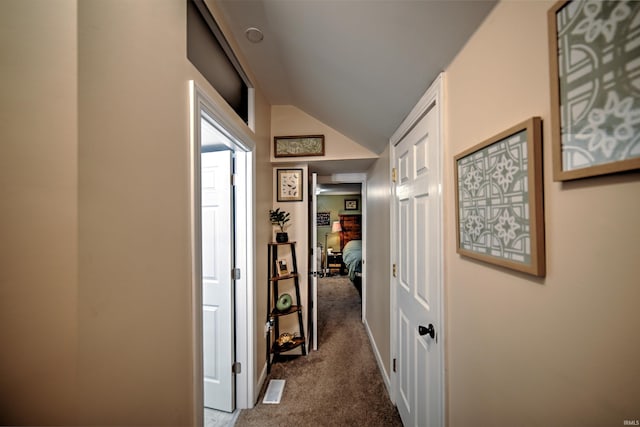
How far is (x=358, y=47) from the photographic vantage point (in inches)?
43.7

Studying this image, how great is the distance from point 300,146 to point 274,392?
2275 millimetres

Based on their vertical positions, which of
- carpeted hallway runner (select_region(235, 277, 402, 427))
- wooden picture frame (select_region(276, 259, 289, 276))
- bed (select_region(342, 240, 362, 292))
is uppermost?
wooden picture frame (select_region(276, 259, 289, 276))

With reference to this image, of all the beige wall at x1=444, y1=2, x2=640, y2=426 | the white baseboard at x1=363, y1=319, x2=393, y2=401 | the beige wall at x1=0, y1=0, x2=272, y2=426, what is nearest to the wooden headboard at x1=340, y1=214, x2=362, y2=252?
the white baseboard at x1=363, y1=319, x2=393, y2=401

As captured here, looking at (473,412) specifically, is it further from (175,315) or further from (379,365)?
(379,365)

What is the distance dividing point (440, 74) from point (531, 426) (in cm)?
127

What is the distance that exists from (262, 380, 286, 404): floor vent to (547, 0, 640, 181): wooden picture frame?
2284mm

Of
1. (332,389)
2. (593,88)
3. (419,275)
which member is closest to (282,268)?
(332,389)

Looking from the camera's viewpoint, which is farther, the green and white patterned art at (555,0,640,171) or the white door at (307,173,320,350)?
the white door at (307,173,320,350)

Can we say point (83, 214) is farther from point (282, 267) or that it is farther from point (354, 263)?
point (354, 263)

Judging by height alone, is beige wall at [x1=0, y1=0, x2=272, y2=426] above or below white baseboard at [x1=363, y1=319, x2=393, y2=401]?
above

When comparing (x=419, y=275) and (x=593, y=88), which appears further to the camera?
(x=419, y=275)

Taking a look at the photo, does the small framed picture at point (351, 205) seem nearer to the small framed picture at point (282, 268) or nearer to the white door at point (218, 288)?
the small framed picture at point (282, 268)

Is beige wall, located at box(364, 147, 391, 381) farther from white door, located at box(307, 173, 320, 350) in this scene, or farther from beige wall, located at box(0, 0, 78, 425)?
beige wall, located at box(0, 0, 78, 425)

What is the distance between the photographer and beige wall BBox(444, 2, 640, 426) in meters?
0.41
